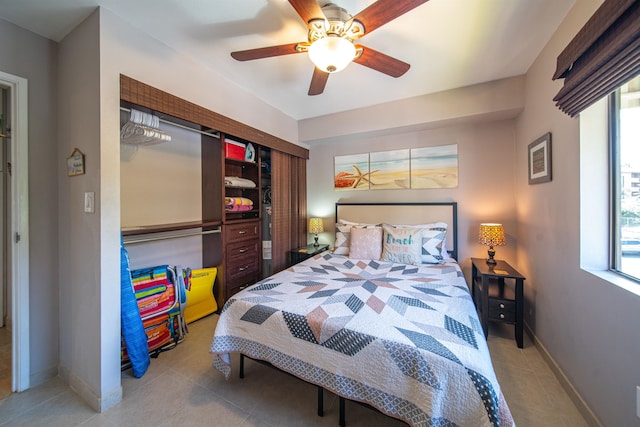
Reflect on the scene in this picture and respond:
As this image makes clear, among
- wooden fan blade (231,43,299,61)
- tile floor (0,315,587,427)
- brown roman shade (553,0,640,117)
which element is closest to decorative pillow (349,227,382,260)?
tile floor (0,315,587,427)

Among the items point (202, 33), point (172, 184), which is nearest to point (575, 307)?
point (202, 33)

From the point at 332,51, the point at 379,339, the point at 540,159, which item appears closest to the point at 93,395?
the point at 379,339

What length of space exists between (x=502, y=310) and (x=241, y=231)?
110 inches

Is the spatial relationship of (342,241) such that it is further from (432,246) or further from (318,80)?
(318,80)

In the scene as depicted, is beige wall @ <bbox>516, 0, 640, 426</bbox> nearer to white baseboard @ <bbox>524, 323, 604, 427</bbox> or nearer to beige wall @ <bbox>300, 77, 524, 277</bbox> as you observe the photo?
white baseboard @ <bbox>524, 323, 604, 427</bbox>

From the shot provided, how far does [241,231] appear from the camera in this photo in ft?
9.32

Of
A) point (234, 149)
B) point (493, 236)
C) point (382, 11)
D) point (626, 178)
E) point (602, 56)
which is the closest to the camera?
point (602, 56)

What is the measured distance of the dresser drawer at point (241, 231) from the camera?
8.77 ft

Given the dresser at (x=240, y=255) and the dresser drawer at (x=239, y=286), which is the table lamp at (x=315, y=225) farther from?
the dresser drawer at (x=239, y=286)

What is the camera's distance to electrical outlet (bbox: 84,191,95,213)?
1534 millimetres

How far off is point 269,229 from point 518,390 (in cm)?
286

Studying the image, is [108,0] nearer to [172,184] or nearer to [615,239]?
[172,184]

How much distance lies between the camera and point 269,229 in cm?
333

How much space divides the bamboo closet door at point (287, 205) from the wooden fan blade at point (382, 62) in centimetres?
181
